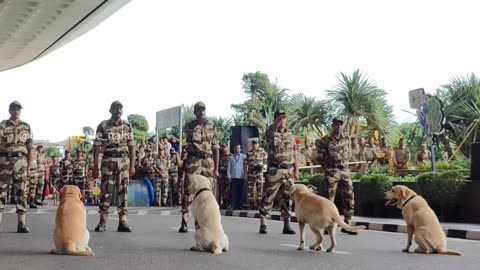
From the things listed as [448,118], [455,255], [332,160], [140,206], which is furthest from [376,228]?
[448,118]

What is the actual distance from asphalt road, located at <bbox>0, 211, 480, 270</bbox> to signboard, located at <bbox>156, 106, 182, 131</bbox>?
657 inches

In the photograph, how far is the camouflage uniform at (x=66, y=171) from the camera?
28.0m

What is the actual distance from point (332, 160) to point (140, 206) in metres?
13.8

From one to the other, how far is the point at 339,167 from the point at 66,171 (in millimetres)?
17923

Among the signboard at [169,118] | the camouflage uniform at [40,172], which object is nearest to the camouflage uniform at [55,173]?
the camouflage uniform at [40,172]

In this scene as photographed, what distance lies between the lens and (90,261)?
8.12 m

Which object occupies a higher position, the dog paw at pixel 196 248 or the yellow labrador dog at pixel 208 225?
the yellow labrador dog at pixel 208 225

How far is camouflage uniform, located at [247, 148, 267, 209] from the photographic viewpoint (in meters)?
20.5

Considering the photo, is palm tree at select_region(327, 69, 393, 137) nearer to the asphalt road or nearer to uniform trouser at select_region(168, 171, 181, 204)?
uniform trouser at select_region(168, 171, 181, 204)

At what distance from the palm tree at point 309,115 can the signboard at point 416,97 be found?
2690cm

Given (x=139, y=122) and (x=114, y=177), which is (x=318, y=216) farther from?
(x=139, y=122)

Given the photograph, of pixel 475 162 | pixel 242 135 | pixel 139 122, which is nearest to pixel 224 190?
pixel 242 135

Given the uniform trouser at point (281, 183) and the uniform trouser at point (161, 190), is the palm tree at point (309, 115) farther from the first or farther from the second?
the uniform trouser at point (281, 183)

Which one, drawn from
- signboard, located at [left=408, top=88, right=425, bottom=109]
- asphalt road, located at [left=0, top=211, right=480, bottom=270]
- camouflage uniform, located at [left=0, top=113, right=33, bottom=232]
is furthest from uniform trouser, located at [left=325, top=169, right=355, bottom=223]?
signboard, located at [left=408, top=88, right=425, bottom=109]
